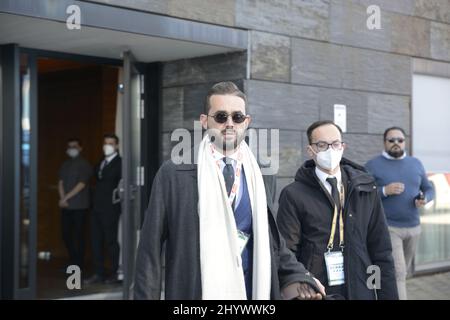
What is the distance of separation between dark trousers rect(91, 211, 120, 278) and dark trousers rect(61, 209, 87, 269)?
73 cm

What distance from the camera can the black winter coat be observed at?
3.96m

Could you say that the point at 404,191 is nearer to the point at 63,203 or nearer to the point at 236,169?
the point at 236,169

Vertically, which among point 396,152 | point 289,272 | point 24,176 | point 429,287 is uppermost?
point 396,152

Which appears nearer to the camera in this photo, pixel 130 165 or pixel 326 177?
pixel 326 177

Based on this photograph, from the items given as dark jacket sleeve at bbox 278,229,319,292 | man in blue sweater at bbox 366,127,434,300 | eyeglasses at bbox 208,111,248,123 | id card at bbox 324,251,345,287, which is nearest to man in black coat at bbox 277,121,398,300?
id card at bbox 324,251,345,287

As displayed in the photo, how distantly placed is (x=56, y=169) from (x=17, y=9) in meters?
6.37

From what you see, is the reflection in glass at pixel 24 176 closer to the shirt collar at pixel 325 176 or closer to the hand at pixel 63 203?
the hand at pixel 63 203

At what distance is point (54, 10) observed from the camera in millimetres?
5453

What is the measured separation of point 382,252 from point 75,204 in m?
6.08

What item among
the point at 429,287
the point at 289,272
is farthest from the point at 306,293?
the point at 429,287

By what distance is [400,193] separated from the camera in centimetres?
675

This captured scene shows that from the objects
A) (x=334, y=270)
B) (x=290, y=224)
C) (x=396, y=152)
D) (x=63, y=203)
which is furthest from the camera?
(x=63, y=203)

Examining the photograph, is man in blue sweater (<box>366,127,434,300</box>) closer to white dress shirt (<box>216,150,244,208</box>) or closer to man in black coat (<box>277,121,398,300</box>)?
man in black coat (<box>277,121,398,300</box>)

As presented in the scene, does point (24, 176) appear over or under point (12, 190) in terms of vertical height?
over
